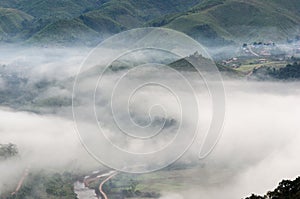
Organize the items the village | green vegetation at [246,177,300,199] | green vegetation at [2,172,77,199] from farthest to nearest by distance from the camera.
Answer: the village, green vegetation at [2,172,77,199], green vegetation at [246,177,300,199]

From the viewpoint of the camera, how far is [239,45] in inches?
7170

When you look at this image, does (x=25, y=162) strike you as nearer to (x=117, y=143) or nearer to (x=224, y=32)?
(x=117, y=143)

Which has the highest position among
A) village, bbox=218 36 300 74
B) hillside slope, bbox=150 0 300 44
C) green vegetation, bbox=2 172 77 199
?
hillside slope, bbox=150 0 300 44

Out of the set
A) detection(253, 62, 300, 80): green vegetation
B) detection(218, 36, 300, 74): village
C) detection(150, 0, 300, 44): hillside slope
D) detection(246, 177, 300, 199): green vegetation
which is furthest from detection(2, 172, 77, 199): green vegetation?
detection(150, 0, 300, 44): hillside slope

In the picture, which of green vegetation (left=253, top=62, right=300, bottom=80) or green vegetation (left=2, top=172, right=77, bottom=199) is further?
green vegetation (left=253, top=62, right=300, bottom=80)

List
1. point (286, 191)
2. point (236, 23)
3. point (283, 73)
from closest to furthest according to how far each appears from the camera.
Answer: point (286, 191) → point (283, 73) → point (236, 23)

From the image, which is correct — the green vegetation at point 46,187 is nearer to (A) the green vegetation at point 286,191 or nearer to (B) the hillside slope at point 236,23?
(A) the green vegetation at point 286,191

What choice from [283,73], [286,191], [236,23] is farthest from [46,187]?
[236,23]

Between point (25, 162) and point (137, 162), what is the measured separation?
1327cm

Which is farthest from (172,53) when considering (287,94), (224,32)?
(224,32)

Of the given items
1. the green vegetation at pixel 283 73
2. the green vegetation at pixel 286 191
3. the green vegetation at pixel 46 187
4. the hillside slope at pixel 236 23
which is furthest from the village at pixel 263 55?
the green vegetation at pixel 286 191

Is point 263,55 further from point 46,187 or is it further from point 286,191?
point 286,191

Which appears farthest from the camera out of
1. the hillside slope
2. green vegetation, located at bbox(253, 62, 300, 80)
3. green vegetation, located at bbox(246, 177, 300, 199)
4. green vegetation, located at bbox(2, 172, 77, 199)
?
the hillside slope

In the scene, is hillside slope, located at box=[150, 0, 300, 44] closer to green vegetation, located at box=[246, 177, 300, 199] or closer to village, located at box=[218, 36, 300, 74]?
village, located at box=[218, 36, 300, 74]
